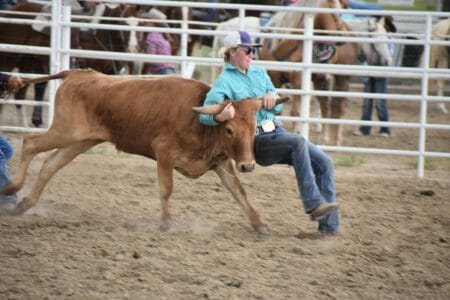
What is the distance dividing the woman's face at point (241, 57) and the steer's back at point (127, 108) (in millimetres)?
345

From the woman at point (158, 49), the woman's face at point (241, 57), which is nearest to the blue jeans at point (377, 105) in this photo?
the woman at point (158, 49)

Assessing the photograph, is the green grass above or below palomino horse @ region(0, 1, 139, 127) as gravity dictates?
below

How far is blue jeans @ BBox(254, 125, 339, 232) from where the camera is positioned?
5.79 metres

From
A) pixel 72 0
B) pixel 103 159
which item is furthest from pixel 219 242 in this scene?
pixel 72 0

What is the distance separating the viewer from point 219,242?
5.60 m

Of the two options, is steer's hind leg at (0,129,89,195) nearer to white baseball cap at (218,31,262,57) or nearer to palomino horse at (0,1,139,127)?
white baseball cap at (218,31,262,57)

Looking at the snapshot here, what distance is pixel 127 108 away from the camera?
240 inches

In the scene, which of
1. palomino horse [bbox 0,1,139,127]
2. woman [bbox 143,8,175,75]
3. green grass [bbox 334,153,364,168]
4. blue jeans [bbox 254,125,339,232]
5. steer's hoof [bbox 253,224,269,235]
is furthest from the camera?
woman [bbox 143,8,175,75]

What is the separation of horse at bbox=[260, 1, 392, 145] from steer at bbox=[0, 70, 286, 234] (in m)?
4.25

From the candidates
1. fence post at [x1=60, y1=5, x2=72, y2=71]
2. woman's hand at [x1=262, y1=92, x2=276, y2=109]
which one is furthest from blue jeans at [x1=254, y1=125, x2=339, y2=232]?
fence post at [x1=60, y1=5, x2=72, y2=71]

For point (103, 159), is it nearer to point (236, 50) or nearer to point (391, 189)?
point (391, 189)

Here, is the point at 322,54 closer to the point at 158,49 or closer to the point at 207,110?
the point at 158,49

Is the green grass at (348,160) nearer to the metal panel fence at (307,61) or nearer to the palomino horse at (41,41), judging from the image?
the metal panel fence at (307,61)

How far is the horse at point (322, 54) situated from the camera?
10.4 metres
